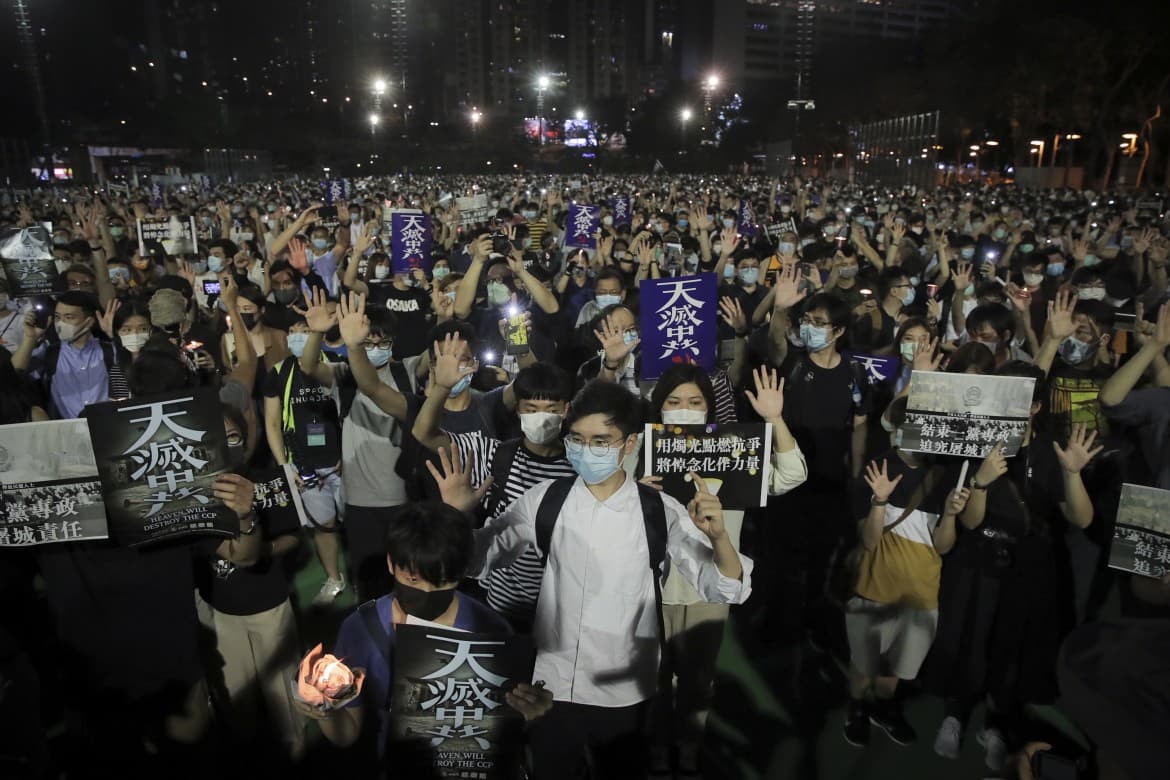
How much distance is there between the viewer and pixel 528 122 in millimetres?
97188

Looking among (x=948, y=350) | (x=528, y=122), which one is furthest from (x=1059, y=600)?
(x=528, y=122)

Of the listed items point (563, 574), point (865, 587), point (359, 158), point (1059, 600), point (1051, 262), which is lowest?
point (1059, 600)

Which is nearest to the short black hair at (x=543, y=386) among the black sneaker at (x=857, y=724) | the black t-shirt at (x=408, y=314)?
the black sneaker at (x=857, y=724)

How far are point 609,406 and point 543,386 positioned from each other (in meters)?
0.76

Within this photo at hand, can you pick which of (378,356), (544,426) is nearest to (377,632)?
(544,426)

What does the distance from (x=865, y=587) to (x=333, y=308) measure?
3.32 metres

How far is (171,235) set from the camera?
10.4 metres

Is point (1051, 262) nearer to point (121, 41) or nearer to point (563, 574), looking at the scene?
point (563, 574)

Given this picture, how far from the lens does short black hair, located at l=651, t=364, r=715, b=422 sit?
379cm

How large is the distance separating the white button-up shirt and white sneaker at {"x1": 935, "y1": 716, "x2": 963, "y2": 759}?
1810mm

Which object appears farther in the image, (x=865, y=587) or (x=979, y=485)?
(x=865, y=587)

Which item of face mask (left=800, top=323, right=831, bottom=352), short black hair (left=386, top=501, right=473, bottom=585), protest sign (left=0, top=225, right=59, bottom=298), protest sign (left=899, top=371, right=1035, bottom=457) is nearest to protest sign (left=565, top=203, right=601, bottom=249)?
protest sign (left=0, top=225, right=59, bottom=298)

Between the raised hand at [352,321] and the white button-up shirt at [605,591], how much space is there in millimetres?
1378

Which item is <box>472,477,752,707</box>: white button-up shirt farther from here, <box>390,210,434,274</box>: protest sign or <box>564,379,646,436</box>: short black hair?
<box>390,210,434,274</box>: protest sign
